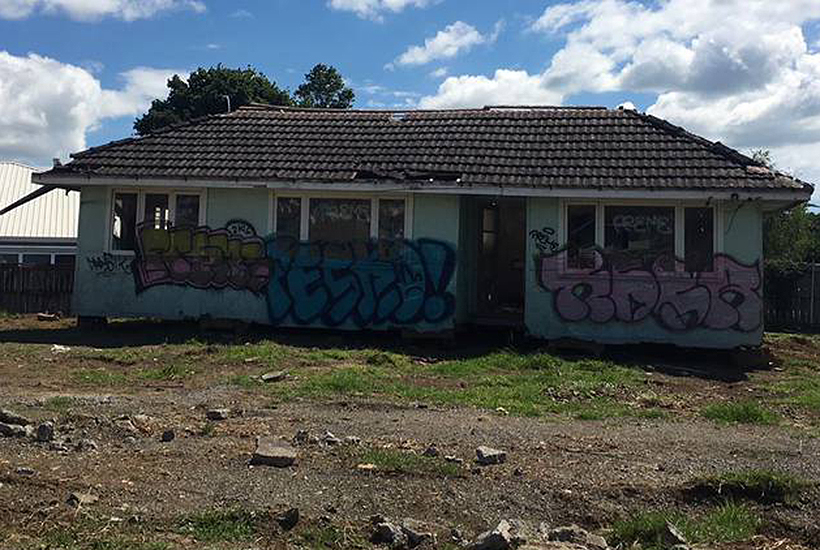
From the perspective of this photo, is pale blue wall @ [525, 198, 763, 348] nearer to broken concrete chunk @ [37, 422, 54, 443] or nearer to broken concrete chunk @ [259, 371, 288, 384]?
broken concrete chunk @ [259, 371, 288, 384]

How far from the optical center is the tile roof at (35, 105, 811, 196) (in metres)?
13.8

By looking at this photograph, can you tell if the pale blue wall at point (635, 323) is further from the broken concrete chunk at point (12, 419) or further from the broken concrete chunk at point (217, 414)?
the broken concrete chunk at point (12, 419)

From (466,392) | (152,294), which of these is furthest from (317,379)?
(152,294)

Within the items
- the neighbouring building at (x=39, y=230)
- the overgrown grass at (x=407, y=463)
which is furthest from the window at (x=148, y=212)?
the neighbouring building at (x=39, y=230)

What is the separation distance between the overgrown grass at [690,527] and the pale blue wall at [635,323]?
28.1 ft

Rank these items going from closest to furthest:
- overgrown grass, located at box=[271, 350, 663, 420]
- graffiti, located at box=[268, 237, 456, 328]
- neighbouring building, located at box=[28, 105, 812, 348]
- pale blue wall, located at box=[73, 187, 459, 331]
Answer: overgrown grass, located at box=[271, 350, 663, 420], neighbouring building, located at box=[28, 105, 812, 348], graffiti, located at box=[268, 237, 456, 328], pale blue wall, located at box=[73, 187, 459, 331]

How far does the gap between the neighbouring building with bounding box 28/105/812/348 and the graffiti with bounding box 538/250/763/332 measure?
2cm

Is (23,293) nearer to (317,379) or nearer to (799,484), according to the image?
(317,379)

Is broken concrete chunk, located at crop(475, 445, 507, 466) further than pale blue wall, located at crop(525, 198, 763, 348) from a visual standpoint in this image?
No

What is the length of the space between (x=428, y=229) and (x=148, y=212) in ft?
17.3

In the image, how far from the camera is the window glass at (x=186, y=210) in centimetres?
1489

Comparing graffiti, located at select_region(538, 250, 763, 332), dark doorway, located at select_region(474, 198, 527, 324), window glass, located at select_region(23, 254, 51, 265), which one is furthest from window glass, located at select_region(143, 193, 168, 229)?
window glass, located at select_region(23, 254, 51, 265)

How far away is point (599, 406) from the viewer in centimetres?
909

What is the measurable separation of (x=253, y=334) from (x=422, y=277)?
3.19m
